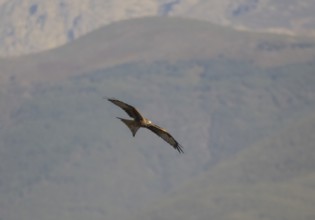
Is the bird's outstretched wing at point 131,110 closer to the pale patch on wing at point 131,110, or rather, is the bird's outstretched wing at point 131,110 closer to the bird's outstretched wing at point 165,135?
the pale patch on wing at point 131,110

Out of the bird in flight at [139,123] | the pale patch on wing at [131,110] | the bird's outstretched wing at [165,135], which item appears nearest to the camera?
the pale patch on wing at [131,110]

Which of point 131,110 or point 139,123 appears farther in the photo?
point 139,123

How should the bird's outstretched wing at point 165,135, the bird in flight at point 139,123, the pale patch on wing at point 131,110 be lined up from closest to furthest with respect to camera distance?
the pale patch on wing at point 131,110
the bird in flight at point 139,123
the bird's outstretched wing at point 165,135

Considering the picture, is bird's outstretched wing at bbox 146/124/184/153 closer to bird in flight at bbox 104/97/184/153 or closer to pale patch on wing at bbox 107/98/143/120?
bird in flight at bbox 104/97/184/153

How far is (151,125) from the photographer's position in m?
31.6

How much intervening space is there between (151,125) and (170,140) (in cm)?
172

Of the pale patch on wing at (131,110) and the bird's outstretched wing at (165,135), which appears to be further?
the bird's outstretched wing at (165,135)

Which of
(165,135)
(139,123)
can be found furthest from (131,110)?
(165,135)

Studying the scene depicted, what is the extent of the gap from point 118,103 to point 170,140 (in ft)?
10.6

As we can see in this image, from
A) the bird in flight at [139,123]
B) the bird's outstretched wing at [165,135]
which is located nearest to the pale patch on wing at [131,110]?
the bird in flight at [139,123]

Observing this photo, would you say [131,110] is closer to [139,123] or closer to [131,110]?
[131,110]

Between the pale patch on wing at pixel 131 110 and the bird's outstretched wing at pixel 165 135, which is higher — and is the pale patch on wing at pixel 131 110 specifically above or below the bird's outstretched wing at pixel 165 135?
below

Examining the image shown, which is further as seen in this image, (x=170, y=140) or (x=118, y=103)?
(x=170, y=140)

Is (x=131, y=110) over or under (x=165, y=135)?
under
